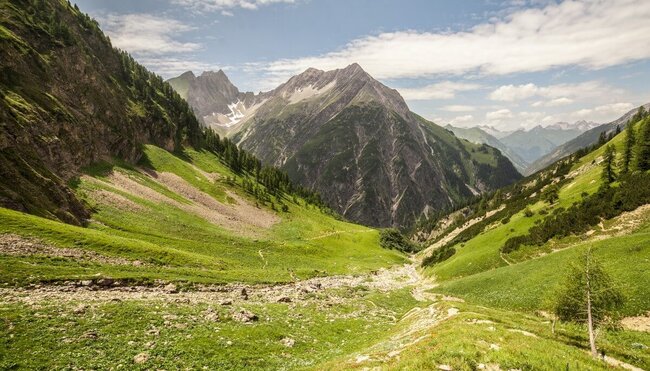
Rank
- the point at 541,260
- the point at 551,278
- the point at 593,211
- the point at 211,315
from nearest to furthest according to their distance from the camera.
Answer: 1. the point at 211,315
2. the point at 551,278
3. the point at 541,260
4. the point at 593,211

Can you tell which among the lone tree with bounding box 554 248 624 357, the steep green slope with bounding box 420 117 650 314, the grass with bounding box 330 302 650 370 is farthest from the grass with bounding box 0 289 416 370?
the steep green slope with bounding box 420 117 650 314

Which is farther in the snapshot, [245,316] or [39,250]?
[39,250]

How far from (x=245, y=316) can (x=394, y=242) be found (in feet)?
422

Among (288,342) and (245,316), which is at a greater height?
(245,316)

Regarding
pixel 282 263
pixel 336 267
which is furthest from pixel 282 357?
pixel 336 267

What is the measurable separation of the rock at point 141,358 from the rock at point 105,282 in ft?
62.4

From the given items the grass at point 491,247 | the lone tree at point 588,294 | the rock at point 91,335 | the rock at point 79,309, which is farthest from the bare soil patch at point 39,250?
the grass at point 491,247

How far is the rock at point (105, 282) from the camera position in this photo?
36.5 m

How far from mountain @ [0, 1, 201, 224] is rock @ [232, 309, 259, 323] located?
4102cm

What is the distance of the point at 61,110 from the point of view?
94062 mm

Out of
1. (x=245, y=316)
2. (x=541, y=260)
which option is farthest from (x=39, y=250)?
(x=541, y=260)

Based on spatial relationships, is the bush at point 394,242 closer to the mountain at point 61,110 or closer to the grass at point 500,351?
the mountain at point 61,110

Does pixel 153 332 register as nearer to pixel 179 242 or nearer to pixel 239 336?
pixel 239 336

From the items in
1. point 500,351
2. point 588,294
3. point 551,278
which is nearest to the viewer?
point 500,351
